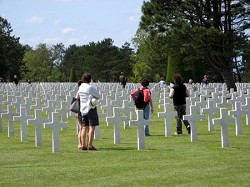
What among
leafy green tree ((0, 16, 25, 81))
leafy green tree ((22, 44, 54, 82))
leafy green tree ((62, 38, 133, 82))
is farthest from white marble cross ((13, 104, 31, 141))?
leafy green tree ((22, 44, 54, 82))

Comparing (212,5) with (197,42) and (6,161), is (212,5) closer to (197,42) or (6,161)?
(197,42)

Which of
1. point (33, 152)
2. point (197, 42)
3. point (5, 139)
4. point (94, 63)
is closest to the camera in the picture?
point (33, 152)

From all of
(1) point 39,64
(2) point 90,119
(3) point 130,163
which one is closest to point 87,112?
(2) point 90,119

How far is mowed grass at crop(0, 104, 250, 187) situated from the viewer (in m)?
8.18

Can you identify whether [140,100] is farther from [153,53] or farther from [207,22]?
[153,53]

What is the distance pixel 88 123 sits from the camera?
11.6 m

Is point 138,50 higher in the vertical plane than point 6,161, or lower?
higher

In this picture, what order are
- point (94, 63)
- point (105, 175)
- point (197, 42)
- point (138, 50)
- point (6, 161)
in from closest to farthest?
point (105, 175)
point (6, 161)
point (197, 42)
point (138, 50)
point (94, 63)

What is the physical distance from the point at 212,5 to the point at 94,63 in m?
59.7

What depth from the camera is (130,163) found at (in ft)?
31.8

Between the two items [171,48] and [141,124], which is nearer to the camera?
[141,124]

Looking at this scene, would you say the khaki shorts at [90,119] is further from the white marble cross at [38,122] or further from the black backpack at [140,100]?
the black backpack at [140,100]

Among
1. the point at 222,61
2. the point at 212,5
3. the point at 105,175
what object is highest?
the point at 212,5

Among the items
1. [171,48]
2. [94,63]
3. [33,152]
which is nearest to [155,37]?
[171,48]
